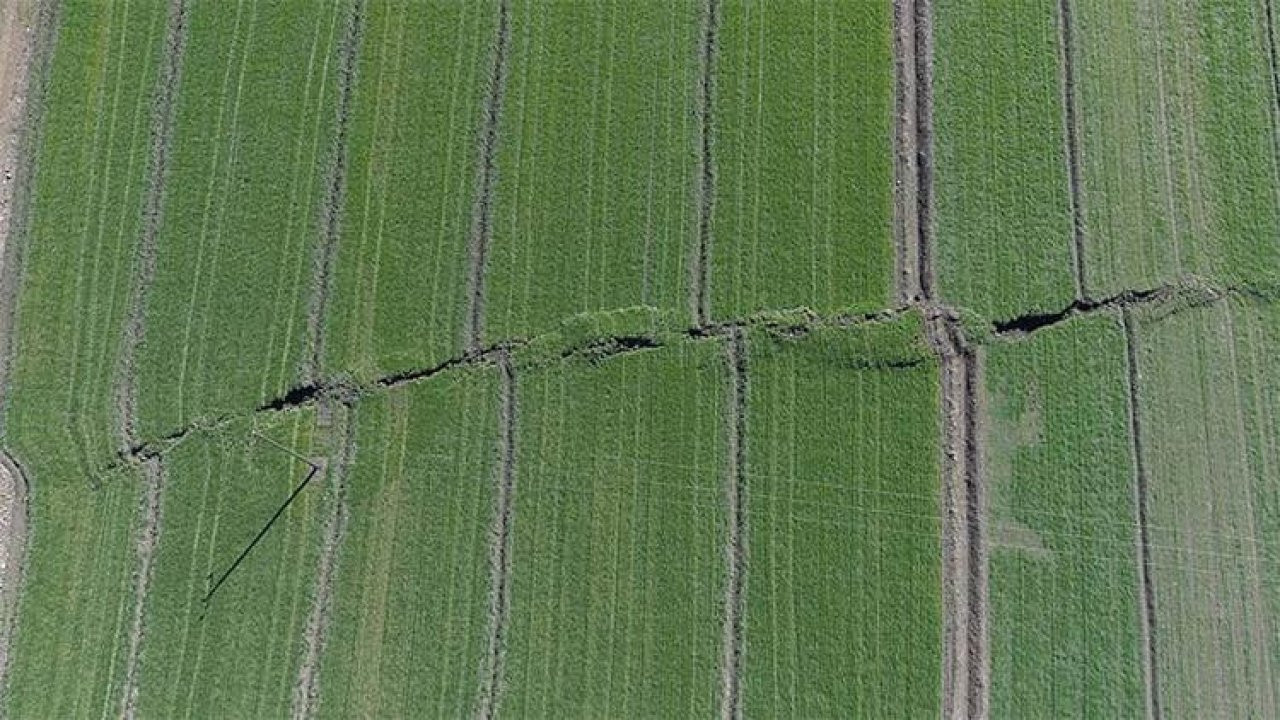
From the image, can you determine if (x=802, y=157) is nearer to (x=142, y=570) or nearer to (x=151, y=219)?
(x=151, y=219)

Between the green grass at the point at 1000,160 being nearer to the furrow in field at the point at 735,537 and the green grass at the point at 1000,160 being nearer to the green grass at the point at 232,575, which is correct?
the furrow in field at the point at 735,537

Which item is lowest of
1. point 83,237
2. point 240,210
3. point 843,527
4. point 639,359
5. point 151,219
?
point 843,527

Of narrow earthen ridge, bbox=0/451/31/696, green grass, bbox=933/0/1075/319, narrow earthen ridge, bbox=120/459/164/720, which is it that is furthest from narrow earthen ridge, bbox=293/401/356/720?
green grass, bbox=933/0/1075/319

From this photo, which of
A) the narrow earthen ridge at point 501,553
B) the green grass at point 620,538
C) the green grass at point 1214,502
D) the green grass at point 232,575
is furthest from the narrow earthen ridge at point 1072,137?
the green grass at point 232,575

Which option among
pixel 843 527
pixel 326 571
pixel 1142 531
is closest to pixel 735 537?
pixel 843 527

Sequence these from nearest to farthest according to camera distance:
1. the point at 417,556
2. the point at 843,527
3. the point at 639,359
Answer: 1. the point at 843,527
2. the point at 417,556
3. the point at 639,359

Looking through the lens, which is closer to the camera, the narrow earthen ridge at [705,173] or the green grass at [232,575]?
the green grass at [232,575]

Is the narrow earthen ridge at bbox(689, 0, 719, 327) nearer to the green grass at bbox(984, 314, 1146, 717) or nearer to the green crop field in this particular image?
the green crop field

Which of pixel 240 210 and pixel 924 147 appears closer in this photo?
pixel 924 147
